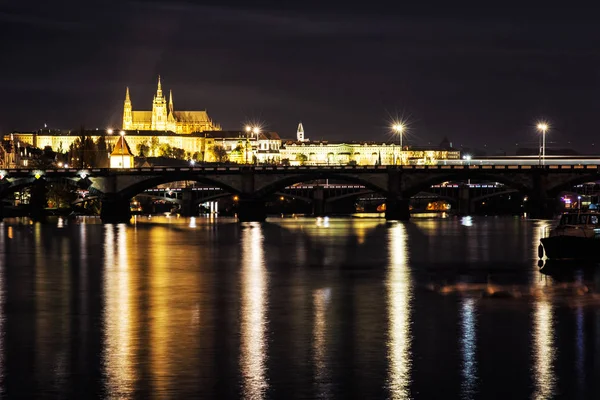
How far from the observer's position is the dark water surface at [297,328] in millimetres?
28531

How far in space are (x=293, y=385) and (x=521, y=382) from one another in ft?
18.9

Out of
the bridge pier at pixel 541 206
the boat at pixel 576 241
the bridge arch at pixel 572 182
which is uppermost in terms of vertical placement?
the bridge arch at pixel 572 182

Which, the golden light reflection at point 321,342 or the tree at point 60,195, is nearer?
the golden light reflection at point 321,342

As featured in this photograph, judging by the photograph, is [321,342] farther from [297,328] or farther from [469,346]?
[469,346]

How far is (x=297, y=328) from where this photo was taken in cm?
3719

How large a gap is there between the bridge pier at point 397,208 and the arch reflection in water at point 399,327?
260ft

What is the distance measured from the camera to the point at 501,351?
32562 mm

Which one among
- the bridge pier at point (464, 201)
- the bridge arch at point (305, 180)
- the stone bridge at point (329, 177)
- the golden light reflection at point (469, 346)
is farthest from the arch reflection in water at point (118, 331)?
the bridge pier at point (464, 201)

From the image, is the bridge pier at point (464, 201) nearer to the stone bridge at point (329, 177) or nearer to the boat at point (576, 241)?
the stone bridge at point (329, 177)

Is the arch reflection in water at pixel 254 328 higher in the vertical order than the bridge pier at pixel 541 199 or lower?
lower

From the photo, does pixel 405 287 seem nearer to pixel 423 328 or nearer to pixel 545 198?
pixel 423 328

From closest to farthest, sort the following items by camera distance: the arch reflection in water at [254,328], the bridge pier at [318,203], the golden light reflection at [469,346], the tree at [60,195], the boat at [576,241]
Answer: the golden light reflection at [469,346] → the arch reflection in water at [254,328] → the boat at [576,241] → the tree at [60,195] → the bridge pier at [318,203]

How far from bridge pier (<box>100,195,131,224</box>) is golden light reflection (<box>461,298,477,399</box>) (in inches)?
4234

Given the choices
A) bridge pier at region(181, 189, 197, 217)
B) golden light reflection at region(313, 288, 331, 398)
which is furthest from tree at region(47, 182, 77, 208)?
golden light reflection at region(313, 288, 331, 398)
